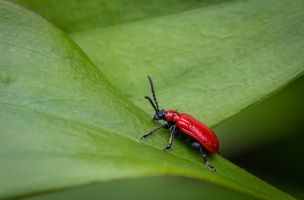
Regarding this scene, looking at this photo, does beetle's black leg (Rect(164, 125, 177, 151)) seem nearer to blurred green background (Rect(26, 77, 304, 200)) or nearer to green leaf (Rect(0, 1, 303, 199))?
green leaf (Rect(0, 1, 303, 199))

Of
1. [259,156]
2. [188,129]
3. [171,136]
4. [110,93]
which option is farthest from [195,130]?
[259,156]

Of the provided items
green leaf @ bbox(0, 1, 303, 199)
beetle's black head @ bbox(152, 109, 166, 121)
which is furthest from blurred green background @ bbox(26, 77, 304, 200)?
green leaf @ bbox(0, 1, 303, 199)

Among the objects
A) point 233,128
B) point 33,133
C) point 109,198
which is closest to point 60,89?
point 33,133

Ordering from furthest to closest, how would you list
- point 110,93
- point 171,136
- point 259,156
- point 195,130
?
point 259,156, point 195,130, point 171,136, point 110,93

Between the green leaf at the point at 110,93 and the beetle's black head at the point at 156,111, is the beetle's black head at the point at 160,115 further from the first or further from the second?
the green leaf at the point at 110,93

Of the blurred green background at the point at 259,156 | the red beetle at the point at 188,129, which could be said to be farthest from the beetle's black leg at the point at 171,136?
the blurred green background at the point at 259,156

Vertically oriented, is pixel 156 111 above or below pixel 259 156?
above

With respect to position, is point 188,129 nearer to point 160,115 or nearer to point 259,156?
point 160,115

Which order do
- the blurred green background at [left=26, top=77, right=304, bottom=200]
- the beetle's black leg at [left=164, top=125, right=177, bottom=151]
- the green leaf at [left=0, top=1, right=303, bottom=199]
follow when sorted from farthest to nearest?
1. the blurred green background at [left=26, top=77, right=304, bottom=200]
2. the beetle's black leg at [left=164, top=125, right=177, bottom=151]
3. the green leaf at [left=0, top=1, right=303, bottom=199]

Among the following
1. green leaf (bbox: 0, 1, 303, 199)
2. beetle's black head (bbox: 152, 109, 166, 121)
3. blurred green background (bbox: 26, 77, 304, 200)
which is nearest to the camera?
green leaf (bbox: 0, 1, 303, 199)
